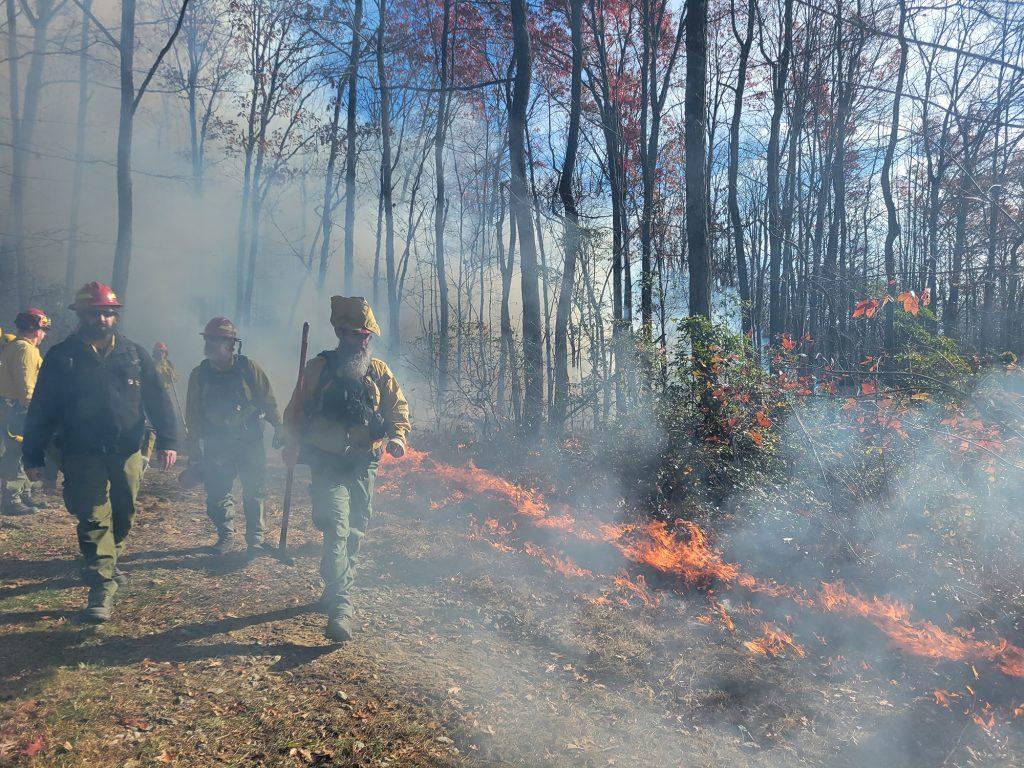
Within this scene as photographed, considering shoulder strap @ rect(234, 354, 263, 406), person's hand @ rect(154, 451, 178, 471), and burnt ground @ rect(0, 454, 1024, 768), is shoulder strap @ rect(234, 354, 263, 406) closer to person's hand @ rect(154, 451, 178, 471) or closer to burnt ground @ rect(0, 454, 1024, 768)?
person's hand @ rect(154, 451, 178, 471)

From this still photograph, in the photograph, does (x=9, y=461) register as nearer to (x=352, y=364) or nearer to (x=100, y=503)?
(x=100, y=503)

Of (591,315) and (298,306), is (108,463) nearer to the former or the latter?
(591,315)

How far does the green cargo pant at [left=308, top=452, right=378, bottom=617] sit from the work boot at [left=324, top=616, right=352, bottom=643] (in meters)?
0.03

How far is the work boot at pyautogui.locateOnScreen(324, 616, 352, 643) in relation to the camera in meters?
4.07

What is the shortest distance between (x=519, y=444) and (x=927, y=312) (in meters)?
6.06

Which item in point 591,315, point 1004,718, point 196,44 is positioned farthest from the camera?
point 196,44

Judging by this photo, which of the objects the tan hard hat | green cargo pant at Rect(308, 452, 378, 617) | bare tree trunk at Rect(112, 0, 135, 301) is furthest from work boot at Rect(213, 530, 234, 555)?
bare tree trunk at Rect(112, 0, 135, 301)

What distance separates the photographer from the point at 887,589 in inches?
191

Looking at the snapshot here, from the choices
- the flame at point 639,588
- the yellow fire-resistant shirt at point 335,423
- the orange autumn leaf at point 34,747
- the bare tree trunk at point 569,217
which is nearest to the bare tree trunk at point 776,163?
the bare tree trunk at point 569,217

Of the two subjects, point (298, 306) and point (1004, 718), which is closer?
point (1004, 718)

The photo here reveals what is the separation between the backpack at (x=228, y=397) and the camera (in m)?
5.32

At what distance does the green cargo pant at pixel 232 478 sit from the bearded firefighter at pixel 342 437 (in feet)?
4.16

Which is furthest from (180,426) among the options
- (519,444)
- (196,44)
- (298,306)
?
(298,306)

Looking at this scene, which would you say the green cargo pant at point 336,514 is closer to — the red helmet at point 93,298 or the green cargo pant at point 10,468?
the red helmet at point 93,298
